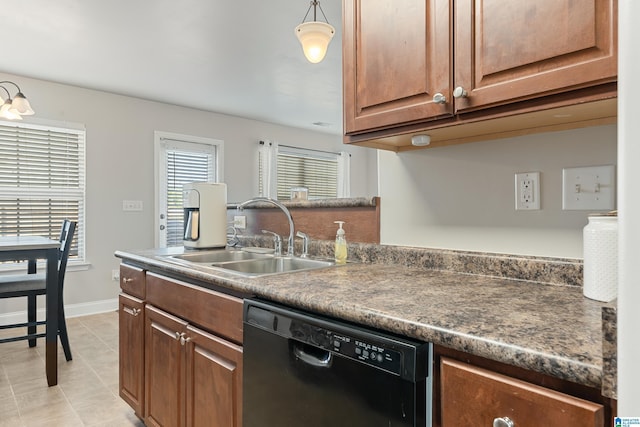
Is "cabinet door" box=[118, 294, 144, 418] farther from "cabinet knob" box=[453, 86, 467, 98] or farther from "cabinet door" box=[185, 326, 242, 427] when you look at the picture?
"cabinet knob" box=[453, 86, 467, 98]

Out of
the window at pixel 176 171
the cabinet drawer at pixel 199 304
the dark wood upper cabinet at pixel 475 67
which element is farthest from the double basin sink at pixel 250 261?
the window at pixel 176 171

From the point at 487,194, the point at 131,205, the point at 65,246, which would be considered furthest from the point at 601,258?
the point at 131,205

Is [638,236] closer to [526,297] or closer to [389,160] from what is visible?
[526,297]

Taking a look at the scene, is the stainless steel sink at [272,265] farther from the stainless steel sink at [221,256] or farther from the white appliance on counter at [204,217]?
the white appliance on counter at [204,217]

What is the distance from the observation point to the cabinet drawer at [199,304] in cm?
121

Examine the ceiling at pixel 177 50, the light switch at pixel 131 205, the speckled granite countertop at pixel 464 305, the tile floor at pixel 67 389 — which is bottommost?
the tile floor at pixel 67 389

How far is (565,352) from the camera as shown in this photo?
595 millimetres

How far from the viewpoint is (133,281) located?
6.06ft

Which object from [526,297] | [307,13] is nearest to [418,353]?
[526,297]

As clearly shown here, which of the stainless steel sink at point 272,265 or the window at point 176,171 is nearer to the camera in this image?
the stainless steel sink at point 272,265

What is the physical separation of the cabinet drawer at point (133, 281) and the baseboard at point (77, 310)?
99.9 inches

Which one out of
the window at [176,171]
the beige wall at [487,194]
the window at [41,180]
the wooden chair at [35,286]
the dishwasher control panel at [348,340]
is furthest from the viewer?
the window at [176,171]

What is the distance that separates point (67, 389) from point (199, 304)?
5.43 ft

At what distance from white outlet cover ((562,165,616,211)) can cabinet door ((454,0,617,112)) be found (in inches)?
13.8
